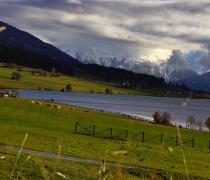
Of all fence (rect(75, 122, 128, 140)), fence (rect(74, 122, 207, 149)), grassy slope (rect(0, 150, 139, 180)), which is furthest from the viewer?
fence (rect(74, 122, 207, 149))

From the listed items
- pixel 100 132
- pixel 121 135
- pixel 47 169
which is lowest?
pixel 121 135

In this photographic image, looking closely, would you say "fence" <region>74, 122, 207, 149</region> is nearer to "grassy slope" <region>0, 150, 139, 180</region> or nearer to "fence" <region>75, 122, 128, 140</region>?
"fence" <region>75, 122, 128, 140</region>

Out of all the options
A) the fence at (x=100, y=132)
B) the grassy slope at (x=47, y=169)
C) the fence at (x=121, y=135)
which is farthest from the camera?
the fence at (x=121, y=135)

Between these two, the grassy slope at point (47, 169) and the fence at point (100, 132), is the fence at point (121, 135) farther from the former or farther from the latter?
the grassy slope at point (47, 169)

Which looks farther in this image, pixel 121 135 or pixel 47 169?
pixel 121 135

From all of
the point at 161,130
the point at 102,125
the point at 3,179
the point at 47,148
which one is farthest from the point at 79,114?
the point at 3,179

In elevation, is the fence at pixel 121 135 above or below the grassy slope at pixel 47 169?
below

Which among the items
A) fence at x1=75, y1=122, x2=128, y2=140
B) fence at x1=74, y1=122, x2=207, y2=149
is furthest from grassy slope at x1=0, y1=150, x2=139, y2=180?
fence at x1=74, y1=122, x2=207, y2=149

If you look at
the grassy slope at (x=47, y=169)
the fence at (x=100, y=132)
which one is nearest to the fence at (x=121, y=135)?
the fence at (x=100, y=132)

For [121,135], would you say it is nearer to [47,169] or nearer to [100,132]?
[100,132]

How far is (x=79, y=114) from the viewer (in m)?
80.4

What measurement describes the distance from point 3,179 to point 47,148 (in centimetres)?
1577

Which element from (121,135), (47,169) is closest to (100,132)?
(121,135)

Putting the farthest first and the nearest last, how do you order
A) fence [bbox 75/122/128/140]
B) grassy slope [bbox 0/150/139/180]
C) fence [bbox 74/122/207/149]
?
fence [bbox 74/122/207/149] < fence [bbox 75/122/128/140] < grassy slope [bbox 0/150/139/180]
